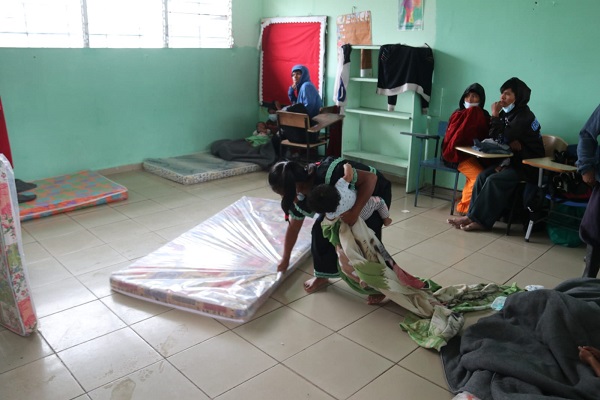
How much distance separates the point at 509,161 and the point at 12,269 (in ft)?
11.8

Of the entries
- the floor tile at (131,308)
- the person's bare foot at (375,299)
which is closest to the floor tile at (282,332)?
the person's bare foot at (375,299)

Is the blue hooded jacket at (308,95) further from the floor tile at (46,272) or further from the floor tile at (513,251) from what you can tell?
the floor tile at (46,272)

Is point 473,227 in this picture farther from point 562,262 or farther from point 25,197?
point 25,197

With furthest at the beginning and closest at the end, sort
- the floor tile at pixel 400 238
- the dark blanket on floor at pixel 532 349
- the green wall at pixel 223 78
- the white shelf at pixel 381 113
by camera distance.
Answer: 1. the white shelf at pixel 381 113
2. the green wall at pixel 223 78
3. the floor tile at pixel 400 238
4. the dark blanket on floor at pixel 532 349

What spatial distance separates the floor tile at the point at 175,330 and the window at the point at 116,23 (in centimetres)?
369

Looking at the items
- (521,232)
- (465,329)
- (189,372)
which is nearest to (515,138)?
(521,232)

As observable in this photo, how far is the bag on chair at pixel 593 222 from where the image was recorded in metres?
3.02

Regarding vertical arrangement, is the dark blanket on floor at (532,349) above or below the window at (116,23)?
below

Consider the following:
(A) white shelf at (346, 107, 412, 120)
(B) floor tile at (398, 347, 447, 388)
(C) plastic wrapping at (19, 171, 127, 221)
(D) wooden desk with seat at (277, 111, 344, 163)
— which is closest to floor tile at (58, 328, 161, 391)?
(B) floor tile at (398, 347, 447, 388)

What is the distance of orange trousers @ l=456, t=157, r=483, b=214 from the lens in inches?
173

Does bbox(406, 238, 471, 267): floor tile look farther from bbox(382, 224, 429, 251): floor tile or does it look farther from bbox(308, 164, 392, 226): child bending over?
bbox(308, 164, 392, 226): child bending over

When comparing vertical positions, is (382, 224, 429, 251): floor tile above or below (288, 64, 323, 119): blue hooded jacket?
below

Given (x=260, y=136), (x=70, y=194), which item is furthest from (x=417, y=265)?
(x=260, y=136)

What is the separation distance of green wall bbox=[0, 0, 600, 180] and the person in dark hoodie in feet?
1.39
